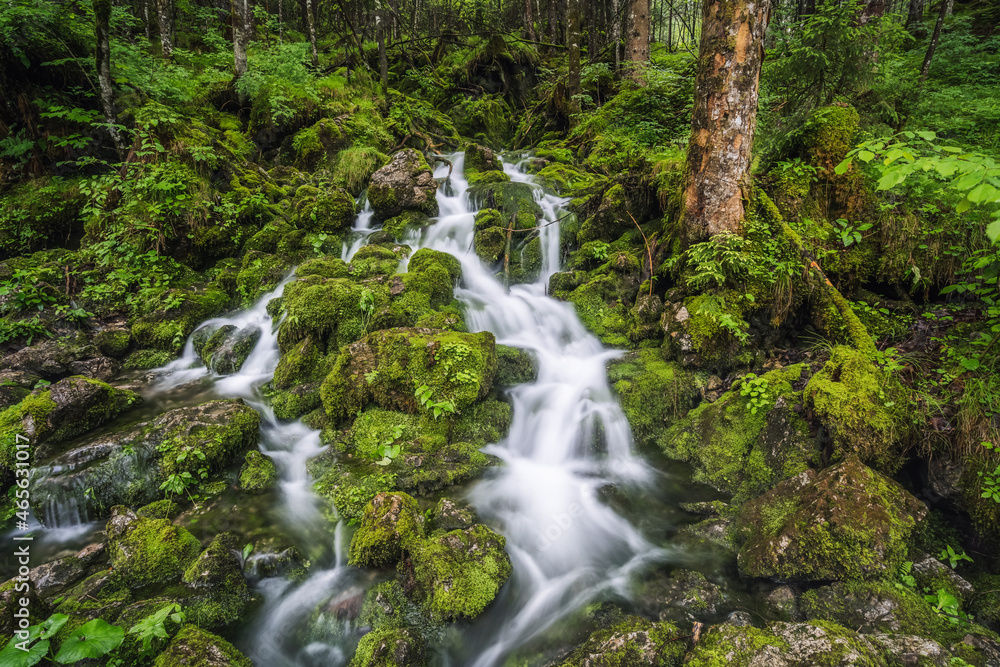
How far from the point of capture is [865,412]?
3959 mm

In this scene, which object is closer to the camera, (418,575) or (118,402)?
(418,575)

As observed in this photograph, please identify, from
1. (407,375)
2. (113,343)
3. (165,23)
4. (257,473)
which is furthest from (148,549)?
(165,23)

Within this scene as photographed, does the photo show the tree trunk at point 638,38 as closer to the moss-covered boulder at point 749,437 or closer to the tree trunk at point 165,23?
the moss-covered boulder at point 749,437

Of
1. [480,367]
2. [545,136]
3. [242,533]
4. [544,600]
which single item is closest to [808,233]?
[480,367]

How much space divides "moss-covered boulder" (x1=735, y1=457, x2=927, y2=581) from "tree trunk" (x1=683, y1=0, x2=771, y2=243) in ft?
11.6

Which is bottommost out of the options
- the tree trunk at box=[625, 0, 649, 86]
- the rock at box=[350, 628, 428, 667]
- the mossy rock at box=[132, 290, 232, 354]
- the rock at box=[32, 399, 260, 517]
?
the rock at box=[350, 628, 428, 667]

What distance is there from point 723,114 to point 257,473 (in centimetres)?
747

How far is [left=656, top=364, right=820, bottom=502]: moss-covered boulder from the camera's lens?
4.48 meters

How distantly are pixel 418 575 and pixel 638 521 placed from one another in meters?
2.45

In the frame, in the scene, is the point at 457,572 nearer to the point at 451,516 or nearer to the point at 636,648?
the point at 451,516

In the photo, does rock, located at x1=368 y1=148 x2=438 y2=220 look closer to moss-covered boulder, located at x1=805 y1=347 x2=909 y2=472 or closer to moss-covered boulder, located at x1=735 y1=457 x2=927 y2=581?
moss-covered boulder, located at x1=805 y1=347 x2=909 y2=472

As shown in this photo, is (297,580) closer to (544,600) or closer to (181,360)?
(544,600)

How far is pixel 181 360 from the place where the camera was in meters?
7.53

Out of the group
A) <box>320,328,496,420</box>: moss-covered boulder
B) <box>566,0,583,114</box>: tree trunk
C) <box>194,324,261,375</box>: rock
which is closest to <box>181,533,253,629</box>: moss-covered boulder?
<box>320,328,496,420</box>: moss-covered boulder
